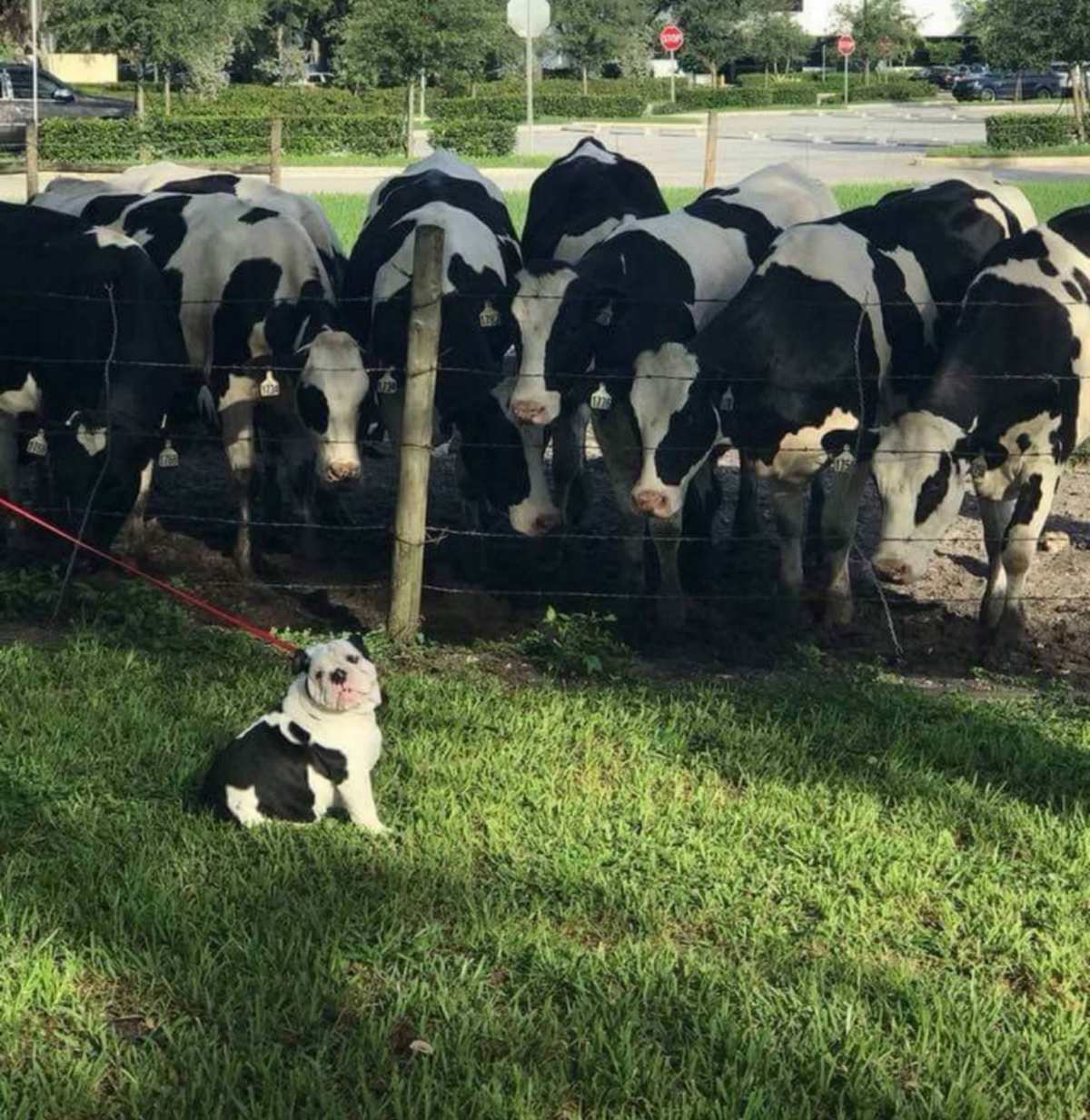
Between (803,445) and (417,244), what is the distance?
2241mm

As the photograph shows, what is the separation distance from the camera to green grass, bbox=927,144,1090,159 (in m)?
38.4

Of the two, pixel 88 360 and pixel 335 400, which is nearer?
pixel 88 360

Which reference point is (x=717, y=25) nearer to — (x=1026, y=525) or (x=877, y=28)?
(x=877, y=28)

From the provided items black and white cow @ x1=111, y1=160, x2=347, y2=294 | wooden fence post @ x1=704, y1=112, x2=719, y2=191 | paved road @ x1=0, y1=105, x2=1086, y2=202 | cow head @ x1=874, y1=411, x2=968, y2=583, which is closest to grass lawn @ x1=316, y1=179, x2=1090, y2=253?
paved road @ x1=0, y1=105, x2=1086, y2=202

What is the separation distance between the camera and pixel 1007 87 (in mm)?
71500

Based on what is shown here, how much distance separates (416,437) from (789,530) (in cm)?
221

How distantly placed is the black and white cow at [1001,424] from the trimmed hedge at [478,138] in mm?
29589

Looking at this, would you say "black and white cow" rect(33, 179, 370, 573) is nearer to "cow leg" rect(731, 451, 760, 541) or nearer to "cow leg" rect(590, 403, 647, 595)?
"cow leg" rect(590, 403, 647, 595)

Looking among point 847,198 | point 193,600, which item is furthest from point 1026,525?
point 847,198

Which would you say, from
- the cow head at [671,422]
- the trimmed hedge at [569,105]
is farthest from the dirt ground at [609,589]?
the trimmed hedge at [569,105]

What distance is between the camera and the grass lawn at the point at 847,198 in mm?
23406

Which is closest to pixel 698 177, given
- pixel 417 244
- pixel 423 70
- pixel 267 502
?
pixel 423 70

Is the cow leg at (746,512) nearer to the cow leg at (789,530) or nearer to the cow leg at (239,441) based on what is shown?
the cow leg at (789,530)

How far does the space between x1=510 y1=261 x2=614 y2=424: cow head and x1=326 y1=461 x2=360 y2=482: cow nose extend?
846 mm
